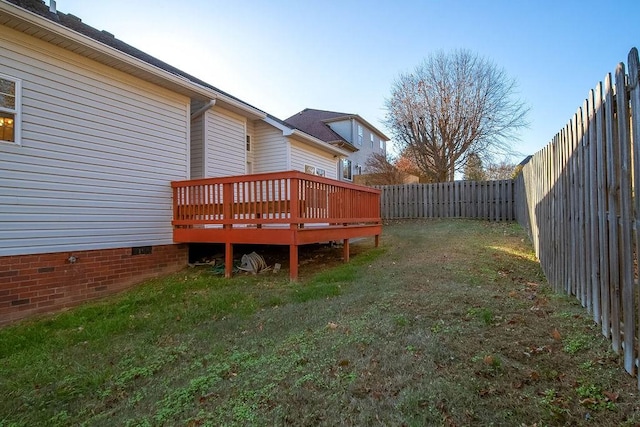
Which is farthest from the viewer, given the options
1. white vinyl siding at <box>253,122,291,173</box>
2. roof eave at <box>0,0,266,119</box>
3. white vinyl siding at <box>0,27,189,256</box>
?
white vinyl siding at <box>253,122,291,173</box>

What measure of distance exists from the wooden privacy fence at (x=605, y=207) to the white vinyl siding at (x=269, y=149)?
331 inches

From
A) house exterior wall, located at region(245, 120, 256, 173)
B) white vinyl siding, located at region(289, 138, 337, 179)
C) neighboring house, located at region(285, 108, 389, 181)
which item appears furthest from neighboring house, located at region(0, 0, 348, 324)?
neighboring house, located at region(285, 108, 389, 181)

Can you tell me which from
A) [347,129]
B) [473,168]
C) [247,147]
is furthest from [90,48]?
[347,129]

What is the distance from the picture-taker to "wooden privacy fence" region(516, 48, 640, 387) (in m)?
2.21

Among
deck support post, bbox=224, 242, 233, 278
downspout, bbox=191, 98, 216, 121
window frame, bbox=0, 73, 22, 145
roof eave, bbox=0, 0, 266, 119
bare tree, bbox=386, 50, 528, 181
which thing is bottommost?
deck support post, bbox=224, 242, 233, 278

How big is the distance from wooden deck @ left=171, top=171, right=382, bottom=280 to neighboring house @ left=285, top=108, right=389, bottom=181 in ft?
51.7

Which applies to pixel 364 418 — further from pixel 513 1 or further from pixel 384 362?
pixel 513 1

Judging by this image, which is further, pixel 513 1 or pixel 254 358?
pixel 513 1

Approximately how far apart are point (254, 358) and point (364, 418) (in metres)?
1.44

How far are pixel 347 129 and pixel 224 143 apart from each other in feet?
57.5

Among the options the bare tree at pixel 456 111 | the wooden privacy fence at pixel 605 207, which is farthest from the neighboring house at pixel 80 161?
the bare tree at pixel 456 111

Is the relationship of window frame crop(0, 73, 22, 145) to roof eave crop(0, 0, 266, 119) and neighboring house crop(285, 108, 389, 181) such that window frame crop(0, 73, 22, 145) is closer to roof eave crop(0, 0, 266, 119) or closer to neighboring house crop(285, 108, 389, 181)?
roof eave crop(0, 0, 266, 119)

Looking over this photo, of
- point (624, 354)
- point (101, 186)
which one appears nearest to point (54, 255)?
point (101, 186)

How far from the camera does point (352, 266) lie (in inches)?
286
